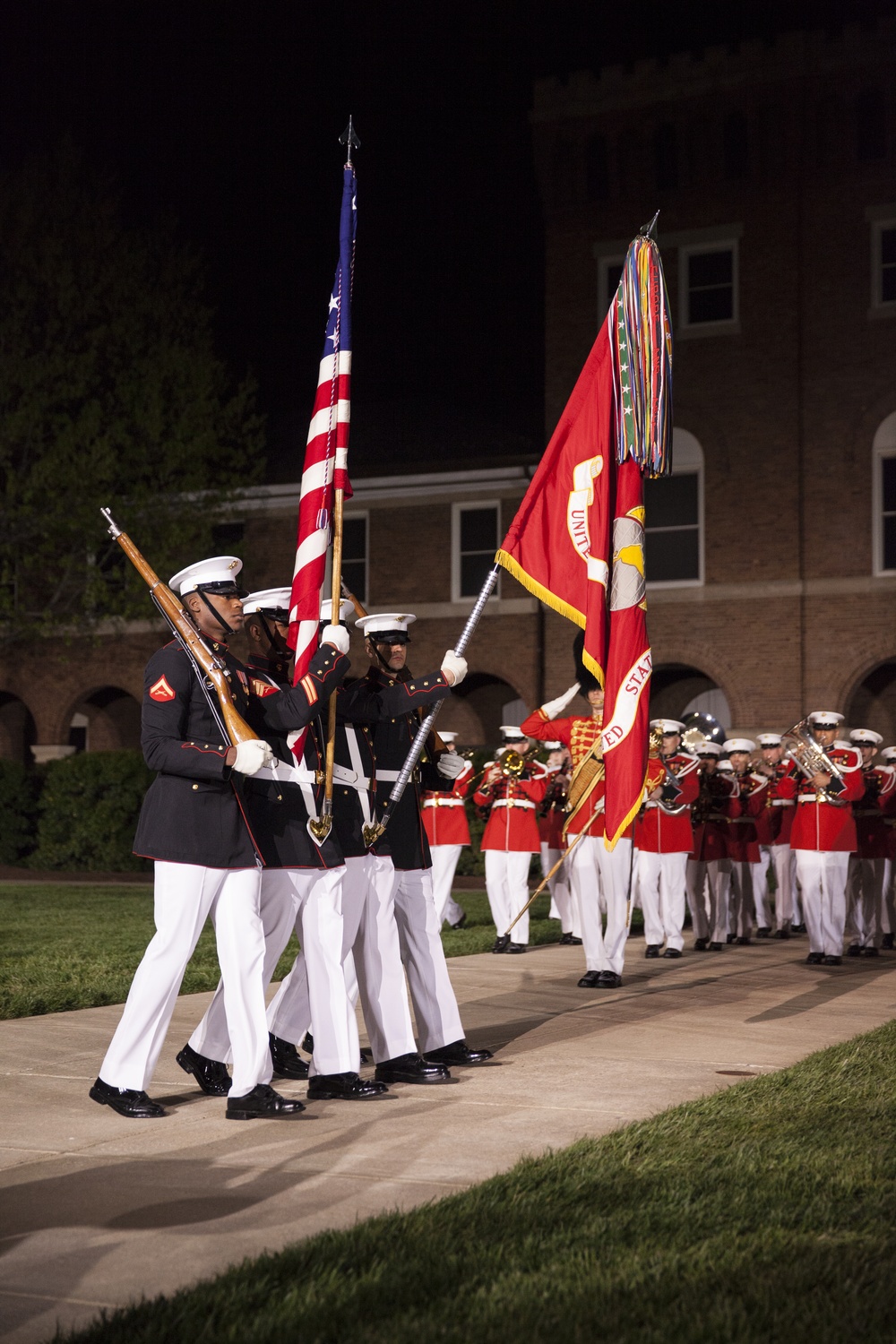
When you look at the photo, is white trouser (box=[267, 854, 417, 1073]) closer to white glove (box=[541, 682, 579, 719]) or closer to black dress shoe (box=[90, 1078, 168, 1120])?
black dress shoe (box=[90, 1078, 168, 1120])

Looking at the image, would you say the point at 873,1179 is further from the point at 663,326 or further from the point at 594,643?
the point at 663,326

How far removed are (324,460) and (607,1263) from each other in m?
4.45

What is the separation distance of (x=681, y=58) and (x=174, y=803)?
23565mm

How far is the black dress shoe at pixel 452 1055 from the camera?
7.81 metres

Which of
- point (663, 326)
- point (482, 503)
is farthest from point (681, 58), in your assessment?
point (663, 326)

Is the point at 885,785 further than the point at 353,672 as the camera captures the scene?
No

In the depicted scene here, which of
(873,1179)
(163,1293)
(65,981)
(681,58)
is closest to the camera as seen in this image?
(163,1293)

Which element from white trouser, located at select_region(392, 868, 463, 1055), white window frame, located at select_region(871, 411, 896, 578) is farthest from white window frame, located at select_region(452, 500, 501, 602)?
white trouser, located at select_region(392, 868, 463, 1055)

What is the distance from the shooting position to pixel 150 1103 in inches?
256

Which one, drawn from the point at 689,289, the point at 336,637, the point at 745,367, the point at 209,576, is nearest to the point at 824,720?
the point at 336,637

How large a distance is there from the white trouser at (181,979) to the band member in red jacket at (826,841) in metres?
8.34

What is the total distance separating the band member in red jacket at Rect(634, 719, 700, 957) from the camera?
1434 cm

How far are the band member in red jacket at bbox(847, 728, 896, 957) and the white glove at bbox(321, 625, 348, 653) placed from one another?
29.7ft

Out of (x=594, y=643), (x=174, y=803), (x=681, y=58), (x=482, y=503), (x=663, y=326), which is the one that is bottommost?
(x=174, y=803)
